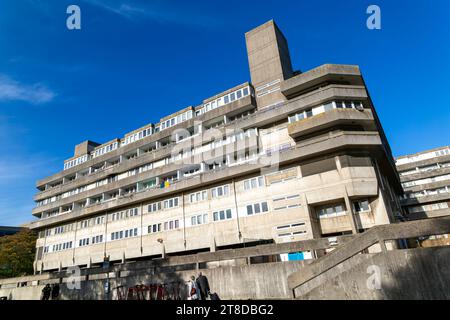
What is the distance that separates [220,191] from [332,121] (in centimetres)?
1558

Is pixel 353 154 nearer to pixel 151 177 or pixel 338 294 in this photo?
pixel 338 294

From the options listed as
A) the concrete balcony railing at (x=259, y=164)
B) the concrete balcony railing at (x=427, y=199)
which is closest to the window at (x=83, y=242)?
the concrete balcony railing at (x=259, y=164)

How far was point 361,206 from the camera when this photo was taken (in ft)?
96.9

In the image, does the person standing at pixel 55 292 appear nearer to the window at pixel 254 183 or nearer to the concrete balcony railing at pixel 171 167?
the window at pixel 254 183

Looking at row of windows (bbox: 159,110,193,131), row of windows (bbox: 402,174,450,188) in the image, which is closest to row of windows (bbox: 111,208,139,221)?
row of windows (bbox: 159,110,193,131)

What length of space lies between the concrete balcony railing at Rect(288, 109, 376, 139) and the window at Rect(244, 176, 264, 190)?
6.32m

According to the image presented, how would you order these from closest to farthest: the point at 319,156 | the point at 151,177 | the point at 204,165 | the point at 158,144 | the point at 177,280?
1. the point at 177,280
2. the point at 319,156
3. the point at 204,165
4. the point at 151,177
5. the point at 158,144

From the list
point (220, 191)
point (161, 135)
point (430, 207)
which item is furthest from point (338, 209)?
point (430, 207)

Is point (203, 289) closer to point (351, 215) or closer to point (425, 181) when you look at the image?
point (351, 215)

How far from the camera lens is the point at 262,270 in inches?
598

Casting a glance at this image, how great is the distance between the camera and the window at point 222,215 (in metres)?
34.8

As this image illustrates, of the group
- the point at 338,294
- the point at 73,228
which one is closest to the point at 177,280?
the point at 338,294

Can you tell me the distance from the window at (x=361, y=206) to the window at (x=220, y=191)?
47.3 ft

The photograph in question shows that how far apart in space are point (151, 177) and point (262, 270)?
31.5 meters
